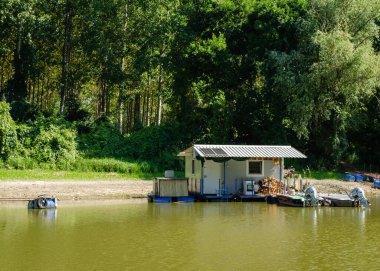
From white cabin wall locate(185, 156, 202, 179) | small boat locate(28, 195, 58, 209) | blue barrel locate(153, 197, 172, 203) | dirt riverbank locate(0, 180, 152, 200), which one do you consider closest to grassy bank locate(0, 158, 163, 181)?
dirt riverbank locate(0, 180, 152, 200)

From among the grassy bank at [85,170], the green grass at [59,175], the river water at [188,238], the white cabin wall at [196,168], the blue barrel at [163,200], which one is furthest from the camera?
the grassy bank at [85,170]

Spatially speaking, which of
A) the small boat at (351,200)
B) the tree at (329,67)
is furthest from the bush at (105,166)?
the small boat at (351,200)

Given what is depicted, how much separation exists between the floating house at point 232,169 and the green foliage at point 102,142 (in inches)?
492

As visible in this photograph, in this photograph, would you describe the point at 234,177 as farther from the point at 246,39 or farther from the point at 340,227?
the point at 246,39

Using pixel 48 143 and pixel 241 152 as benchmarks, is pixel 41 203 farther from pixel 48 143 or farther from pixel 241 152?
pixel 48 143

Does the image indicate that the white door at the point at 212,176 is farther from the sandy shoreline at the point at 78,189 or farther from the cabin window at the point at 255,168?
the sandy shoreline at the point at 78,189

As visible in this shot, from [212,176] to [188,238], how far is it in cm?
1659

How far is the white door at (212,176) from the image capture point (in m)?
37.8

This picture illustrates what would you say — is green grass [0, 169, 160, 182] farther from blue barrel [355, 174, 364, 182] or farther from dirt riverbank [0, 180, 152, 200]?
blue barrel [355, 174, 364, 182]

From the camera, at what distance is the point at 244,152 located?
37969mm

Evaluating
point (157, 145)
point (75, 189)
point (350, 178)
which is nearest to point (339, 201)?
point (350, 178)

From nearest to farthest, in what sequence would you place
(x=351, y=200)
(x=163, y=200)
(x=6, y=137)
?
(x=351, y=200), (x=163, y=200), (x=6, y=137)

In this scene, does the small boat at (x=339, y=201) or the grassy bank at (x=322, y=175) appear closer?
the small boat at (x=339, y=201)

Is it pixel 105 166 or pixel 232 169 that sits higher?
pixel 105 166
